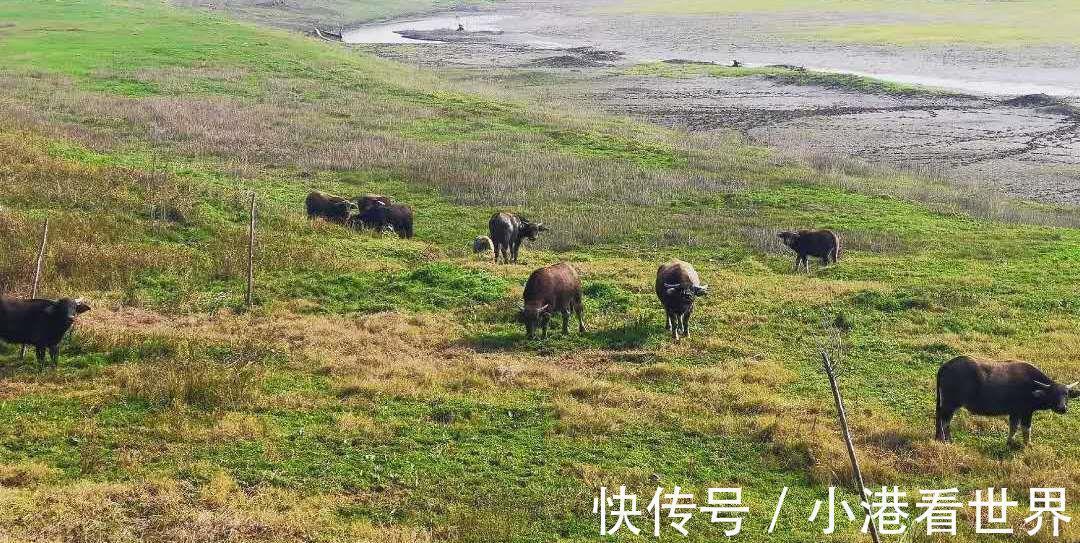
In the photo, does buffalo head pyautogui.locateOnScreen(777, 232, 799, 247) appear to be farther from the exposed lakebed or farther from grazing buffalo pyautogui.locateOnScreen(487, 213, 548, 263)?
the exposed lakebed

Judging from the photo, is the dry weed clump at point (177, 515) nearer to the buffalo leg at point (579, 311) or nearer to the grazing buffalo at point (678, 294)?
the buffalo leg at point (579, 311)

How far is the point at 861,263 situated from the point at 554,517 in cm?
2056

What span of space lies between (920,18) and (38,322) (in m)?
147

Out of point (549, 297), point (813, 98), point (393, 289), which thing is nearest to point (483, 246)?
point (393, 289)

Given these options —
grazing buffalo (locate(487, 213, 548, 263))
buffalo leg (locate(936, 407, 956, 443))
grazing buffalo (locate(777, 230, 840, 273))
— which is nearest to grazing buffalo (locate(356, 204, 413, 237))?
grazing buffalo (locate(487, 213, 548, 263))

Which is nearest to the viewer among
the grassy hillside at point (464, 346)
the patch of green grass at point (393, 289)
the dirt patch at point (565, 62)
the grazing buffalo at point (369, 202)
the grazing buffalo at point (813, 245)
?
the grassy hillside at point (464, 346)

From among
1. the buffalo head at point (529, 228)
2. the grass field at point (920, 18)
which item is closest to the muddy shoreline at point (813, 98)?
the grass field at point (920, 18)

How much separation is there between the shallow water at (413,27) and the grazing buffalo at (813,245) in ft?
359

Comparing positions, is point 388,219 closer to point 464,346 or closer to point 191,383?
point 464,346

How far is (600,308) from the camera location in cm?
2214

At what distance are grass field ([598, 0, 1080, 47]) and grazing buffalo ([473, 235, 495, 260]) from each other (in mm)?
95461

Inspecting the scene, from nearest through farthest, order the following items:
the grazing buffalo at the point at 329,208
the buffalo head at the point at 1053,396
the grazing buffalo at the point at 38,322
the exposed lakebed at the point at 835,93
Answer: the buffalo head at the point at 1053,396, the grazing buffalo at the point at 38,322, the grazing buffalo at the point at 329,208, the exposed lakebed at the point at 835,93

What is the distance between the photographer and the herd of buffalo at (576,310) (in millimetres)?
14570

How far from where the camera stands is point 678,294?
19.9m
